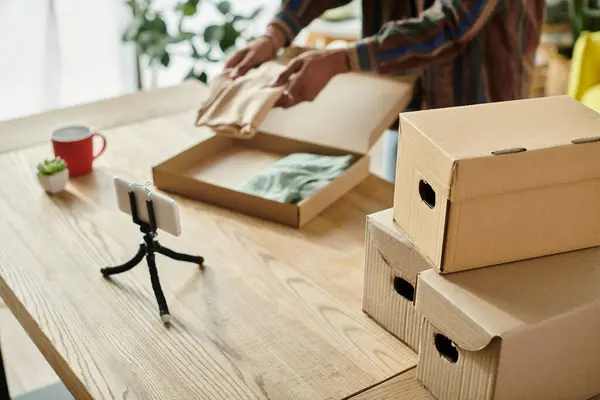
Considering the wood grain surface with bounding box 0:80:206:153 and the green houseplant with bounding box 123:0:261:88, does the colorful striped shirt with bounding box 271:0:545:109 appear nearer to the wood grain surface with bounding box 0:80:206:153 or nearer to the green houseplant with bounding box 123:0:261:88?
the wood grain surface with bounding box 0:80:206:153

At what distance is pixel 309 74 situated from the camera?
1.44 meters

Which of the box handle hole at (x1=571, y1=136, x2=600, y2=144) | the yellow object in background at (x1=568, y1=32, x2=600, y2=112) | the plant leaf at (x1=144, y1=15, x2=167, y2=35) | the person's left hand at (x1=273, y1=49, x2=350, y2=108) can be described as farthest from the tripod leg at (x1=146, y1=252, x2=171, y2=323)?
the yellow object in background at (x1=568, y1=32, x2=600, y2=112)

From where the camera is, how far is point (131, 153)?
5.15ft

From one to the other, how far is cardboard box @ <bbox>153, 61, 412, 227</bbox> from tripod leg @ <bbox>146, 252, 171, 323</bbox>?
258 millimetres

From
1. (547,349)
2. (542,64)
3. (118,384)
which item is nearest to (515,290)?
(547,349)

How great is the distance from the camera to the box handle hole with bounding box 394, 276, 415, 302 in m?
0.97

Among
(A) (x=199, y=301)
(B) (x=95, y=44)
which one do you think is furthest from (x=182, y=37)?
(A) (x=199, y=301)

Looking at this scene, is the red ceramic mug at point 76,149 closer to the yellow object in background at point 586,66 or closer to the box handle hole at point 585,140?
the box handle hole at point 585,140

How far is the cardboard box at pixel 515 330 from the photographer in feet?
2.52

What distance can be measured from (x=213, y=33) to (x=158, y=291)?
200 centimetres

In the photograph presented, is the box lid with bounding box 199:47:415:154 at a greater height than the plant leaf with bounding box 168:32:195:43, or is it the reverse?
the box lid with bounding box 199:47:415:154

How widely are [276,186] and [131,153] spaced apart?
0.41 meters

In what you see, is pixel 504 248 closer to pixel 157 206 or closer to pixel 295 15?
pixel 157 206

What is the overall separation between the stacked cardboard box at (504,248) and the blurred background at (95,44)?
2126mm
